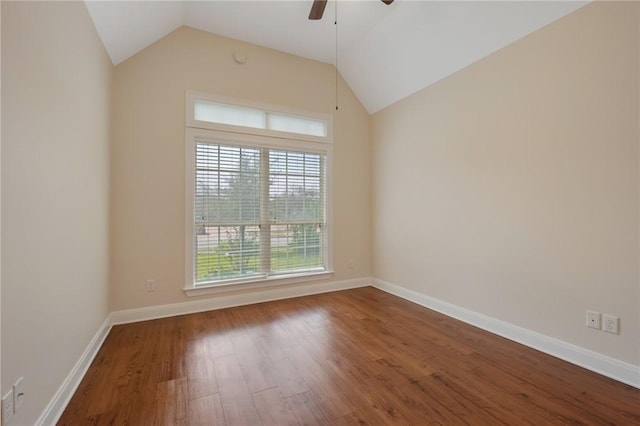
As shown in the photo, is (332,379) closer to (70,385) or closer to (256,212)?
(70,385)

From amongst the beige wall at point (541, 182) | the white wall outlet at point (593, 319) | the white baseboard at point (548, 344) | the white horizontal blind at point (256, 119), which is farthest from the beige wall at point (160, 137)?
the white wall outlet at point (593, 319)

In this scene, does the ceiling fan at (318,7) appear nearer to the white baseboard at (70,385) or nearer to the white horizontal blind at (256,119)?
the white horizontal blind at (256,119)

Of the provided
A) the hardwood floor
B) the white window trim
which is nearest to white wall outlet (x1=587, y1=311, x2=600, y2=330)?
the hardwood floor

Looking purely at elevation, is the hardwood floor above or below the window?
below

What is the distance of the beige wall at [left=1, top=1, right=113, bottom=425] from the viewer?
4.06ft

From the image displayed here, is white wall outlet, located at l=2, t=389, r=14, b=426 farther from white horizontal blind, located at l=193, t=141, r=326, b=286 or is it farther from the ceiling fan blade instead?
the ceiling fan blade

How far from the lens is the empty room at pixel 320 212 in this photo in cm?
164

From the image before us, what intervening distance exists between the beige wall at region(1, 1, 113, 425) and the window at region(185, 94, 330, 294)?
1.08 m

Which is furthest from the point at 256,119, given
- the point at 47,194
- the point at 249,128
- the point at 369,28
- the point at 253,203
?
the point at 47,194

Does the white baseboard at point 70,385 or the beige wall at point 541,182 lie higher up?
the beige wall at point 541,182

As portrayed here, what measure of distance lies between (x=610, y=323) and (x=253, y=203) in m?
3.47

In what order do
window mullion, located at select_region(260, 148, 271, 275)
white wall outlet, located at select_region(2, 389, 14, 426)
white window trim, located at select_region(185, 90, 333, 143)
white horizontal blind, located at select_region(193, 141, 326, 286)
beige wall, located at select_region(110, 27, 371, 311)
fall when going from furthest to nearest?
window mullion, located at select_region(260, 148, 271, 275) → white horizontal blind, located at select_region(193, 141, 326, 286) → white window trim, located at select_region(185, 90, 333, 143) → beige wall, located at select_region(110, 27, 371, 311) → white wall outlet, located at select_region(2, 389, 14, 426)

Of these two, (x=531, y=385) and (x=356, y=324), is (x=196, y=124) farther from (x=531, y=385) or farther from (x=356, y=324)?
(x=531, y=385)

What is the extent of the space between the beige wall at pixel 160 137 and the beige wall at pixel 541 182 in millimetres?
2253
